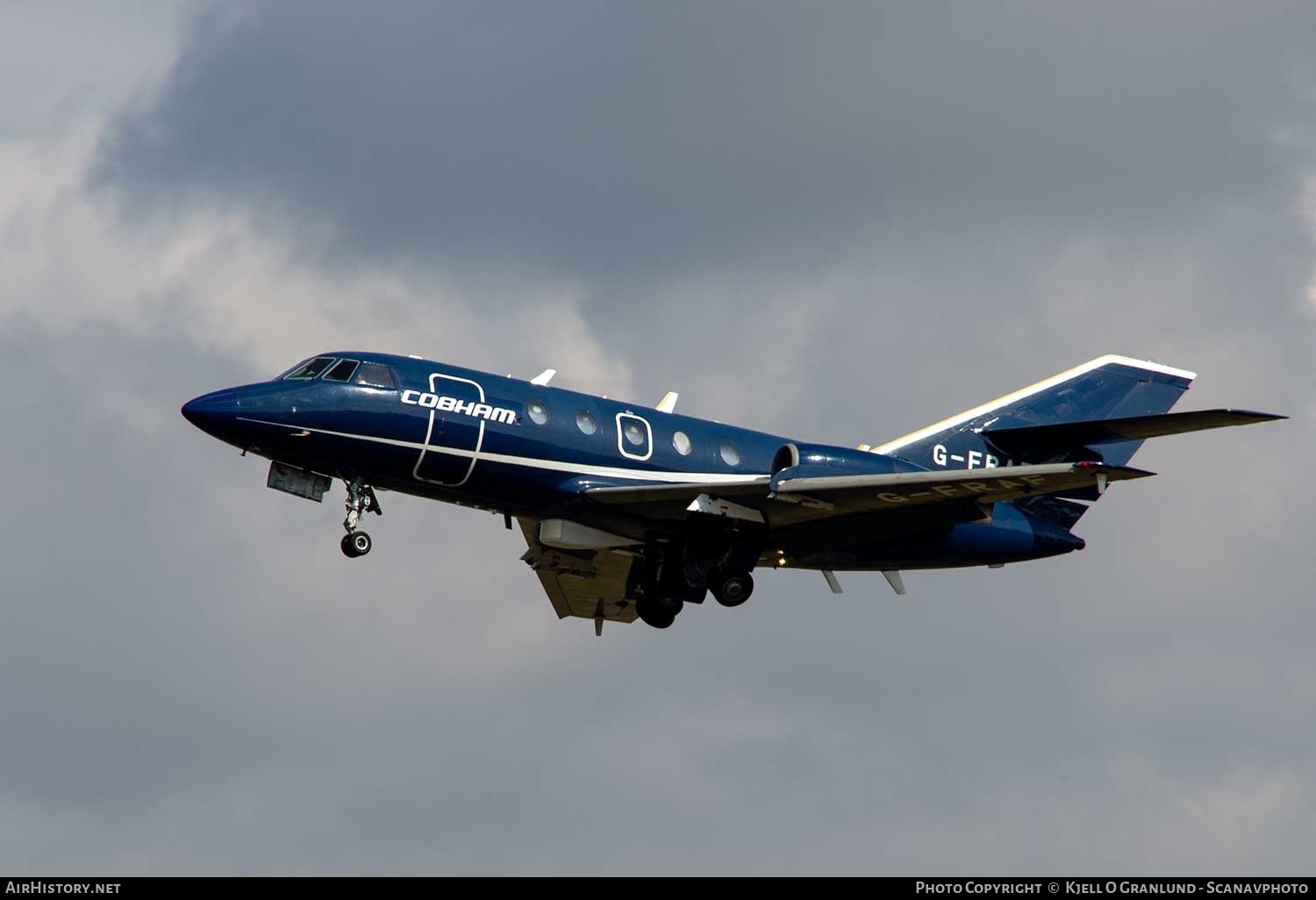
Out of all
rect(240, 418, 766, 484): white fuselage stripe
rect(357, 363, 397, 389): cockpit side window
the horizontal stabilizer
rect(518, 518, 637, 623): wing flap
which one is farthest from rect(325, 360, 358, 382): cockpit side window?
the horizontal stabilizer

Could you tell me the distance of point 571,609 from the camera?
4169 cm

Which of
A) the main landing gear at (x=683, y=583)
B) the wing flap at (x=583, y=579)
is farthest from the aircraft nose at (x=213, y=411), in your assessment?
the main landing gear at (x=683, y=583)

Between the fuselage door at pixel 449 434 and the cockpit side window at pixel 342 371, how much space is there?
1.29 m

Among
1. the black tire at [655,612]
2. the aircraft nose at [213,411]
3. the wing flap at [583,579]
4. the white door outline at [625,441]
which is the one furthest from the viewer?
the wing flap at [583,579]

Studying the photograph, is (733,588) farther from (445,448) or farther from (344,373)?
(344,373)

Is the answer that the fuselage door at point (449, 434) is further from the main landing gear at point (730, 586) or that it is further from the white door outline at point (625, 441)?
the main landing gear at point (730, 586)

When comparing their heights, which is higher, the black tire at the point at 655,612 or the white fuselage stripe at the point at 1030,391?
the white fuselage stripe at the point at 1030,391

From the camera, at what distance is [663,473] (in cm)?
3603

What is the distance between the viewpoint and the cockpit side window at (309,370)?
34188 mm

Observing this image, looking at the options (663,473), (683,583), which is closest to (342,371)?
(663,473)

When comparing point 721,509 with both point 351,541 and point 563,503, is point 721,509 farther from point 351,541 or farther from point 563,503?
point 351,541

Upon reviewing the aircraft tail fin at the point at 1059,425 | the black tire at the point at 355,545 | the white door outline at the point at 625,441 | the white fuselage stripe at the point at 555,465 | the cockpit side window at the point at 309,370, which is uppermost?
the aircraft tail fin at the point at 1059,425
